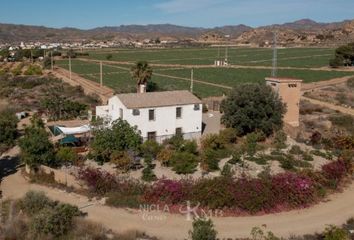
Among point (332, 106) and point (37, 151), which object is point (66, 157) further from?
point (332, 106)

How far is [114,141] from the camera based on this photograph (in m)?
26.8

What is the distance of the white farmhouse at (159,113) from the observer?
1193 inches

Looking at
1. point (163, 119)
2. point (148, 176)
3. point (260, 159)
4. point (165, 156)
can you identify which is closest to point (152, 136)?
point (163, 119)

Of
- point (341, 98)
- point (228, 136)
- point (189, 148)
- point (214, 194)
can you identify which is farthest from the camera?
point (341, 98)

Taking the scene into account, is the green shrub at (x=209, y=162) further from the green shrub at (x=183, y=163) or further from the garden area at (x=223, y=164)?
the green shrub at (x=183, y=163)

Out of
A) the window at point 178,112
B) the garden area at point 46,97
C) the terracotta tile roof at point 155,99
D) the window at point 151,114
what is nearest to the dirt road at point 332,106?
the terracotta tile roof at point 155,99

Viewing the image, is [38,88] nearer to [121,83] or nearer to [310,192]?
[121,83]

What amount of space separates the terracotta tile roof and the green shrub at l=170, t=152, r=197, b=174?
5665 mm

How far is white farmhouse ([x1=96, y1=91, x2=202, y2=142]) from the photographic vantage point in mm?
30297

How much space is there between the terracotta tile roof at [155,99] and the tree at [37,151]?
6.26 m

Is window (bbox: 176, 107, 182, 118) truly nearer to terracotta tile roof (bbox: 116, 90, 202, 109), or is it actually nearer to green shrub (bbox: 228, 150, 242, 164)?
terracotta tile roof (bbox: 116, 90, 202, 109)

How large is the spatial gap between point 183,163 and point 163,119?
22.0ft

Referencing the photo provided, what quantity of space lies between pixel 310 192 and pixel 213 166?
18.4 ft

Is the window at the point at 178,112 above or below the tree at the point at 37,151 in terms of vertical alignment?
above
